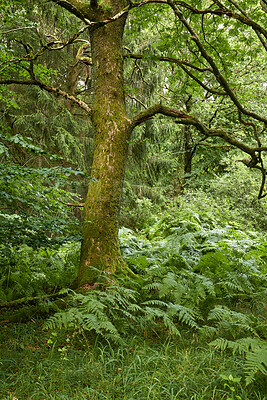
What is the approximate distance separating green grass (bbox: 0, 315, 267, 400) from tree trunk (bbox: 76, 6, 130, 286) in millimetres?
905

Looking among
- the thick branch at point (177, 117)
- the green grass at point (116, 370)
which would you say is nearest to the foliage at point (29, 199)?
the green grass at point (116, 370)

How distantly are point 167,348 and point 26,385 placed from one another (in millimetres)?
1202

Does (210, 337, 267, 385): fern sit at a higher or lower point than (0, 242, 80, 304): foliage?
higher

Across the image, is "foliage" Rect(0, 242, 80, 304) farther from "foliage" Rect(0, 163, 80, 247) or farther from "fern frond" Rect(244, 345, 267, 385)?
"fern frond" Rect(244, 345, 267, 385)

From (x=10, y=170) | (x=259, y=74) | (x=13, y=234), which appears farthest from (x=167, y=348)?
(x=259, y=74)

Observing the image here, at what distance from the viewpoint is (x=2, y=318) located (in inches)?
125

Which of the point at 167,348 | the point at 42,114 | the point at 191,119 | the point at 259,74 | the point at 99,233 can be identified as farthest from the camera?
the point at 259,74

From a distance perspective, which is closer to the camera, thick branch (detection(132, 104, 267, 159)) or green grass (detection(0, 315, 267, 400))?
green grass (detection(0, 315, 267, 400))

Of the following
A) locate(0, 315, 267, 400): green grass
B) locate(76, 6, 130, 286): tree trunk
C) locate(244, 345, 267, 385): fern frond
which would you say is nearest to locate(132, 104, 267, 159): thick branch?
locate(76, 6, 130, 286): tree trunk

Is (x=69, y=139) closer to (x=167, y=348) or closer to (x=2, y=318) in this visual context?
(x=2, y=318)

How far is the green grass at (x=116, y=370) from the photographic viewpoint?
6.43 ft

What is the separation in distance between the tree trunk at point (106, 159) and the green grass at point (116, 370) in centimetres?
90

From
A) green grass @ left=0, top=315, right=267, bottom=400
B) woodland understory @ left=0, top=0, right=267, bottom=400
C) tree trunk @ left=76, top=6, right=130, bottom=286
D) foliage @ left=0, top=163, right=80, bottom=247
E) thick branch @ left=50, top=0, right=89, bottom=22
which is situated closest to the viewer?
green grass @ left=0, top=315, right=267, bottom=400

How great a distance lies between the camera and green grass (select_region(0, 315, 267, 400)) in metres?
1.96
